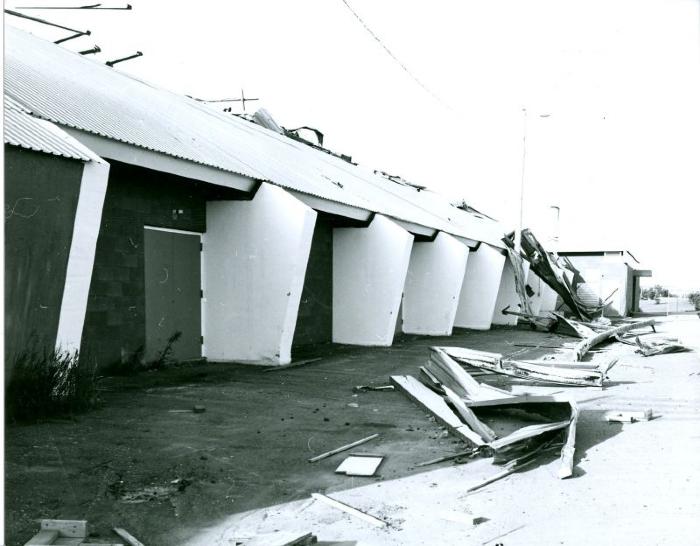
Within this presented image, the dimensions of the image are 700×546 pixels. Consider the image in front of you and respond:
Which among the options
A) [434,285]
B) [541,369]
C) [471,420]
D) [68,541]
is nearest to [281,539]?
[68,541]

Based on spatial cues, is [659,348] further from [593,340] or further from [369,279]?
[369,279]

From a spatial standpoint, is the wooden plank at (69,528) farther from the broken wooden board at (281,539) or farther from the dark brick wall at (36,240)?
the dark brick wall at (36,240)

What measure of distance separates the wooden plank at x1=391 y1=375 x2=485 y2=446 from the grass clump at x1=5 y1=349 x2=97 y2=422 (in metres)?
4.00

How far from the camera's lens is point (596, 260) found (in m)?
39.7

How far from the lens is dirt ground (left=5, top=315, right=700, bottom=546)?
421cm

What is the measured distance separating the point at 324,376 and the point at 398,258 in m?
5.22

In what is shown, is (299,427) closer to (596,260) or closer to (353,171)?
(353,171)

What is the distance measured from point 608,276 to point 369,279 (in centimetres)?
2756

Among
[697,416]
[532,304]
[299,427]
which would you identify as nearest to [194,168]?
[299,427]

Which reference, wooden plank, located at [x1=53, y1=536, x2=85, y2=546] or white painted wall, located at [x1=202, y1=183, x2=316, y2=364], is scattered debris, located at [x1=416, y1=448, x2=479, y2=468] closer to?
wooden plank, located at [x1=53, y1=536, x2=85, y2=546]

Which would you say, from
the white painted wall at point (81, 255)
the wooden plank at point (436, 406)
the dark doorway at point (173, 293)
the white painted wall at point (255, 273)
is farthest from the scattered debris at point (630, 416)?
the dark doorway at point (173, 293)

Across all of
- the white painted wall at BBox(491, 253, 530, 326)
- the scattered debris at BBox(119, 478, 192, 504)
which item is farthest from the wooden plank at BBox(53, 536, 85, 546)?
the white painted wall at BBox(491, 253, 530, 326)

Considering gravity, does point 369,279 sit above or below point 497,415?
above

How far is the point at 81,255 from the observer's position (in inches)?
291
